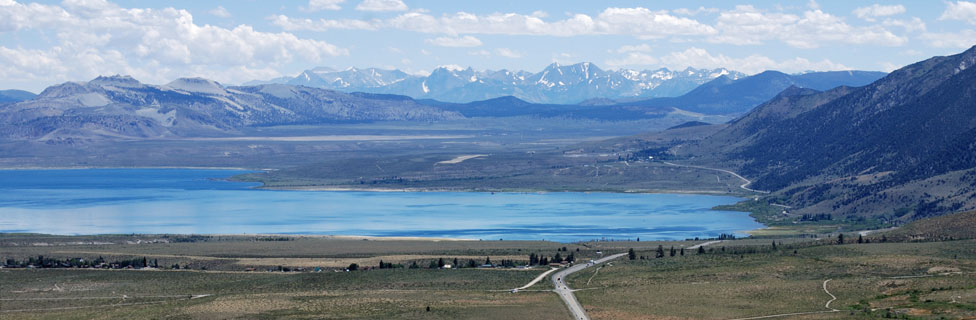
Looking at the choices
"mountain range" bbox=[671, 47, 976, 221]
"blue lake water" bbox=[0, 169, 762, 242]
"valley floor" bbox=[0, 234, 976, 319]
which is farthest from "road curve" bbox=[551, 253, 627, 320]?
"mountain range" bbox=[671, 47, 976, 221]

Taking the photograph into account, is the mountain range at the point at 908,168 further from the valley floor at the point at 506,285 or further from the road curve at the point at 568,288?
the road curve at the point at 568,288

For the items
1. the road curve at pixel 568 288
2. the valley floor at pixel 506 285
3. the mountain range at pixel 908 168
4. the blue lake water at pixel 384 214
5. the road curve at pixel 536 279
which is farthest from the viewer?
the mountain range at pixel 908 168

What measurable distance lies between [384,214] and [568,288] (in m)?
87.7

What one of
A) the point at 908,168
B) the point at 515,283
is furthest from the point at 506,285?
the point at 908,168

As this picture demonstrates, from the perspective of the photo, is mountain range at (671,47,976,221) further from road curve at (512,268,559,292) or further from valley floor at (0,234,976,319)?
road curve at (512,268,559,292)

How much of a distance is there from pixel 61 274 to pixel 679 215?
89157 mm

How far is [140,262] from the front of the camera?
88312 mm

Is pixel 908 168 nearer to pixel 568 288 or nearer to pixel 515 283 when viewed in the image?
pixel 515 283

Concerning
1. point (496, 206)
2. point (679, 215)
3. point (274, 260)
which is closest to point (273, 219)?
point (496, 206)

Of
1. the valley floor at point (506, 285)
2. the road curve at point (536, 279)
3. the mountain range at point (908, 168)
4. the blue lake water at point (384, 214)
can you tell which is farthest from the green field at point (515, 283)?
the mountain range at point (908, 168)

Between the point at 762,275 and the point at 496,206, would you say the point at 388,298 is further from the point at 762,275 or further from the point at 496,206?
the point at 496,206

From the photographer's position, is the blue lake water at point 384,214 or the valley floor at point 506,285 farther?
the blue lake water at point 384,214

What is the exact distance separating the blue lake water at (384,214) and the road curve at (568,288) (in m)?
32.8

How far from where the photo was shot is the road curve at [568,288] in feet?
203
